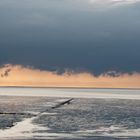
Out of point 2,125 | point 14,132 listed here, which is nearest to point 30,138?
point 14,132

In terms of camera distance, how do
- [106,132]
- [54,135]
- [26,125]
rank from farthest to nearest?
1. [26,125]
2. [106,132]
3. [54,135]

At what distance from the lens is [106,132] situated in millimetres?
42812

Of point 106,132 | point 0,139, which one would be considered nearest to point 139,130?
point 106,132

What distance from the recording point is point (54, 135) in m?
39.4

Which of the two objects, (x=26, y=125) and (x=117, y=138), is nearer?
(x=117, y=138)

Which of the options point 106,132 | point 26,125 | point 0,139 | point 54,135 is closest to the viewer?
point 0,139

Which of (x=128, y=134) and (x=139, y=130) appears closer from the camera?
(x=128, y=134)

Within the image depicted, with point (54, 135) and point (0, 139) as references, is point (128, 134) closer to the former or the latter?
point (54, 135)

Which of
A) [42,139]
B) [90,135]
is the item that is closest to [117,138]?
[90,135]

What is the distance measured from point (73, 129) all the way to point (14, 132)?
21.5ft

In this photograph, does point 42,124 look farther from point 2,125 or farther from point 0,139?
point 0,139

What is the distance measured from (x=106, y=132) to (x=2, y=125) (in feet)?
34.7

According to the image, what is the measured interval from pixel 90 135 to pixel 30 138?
5.27m

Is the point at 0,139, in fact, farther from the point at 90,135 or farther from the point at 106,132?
the point at 106,132
